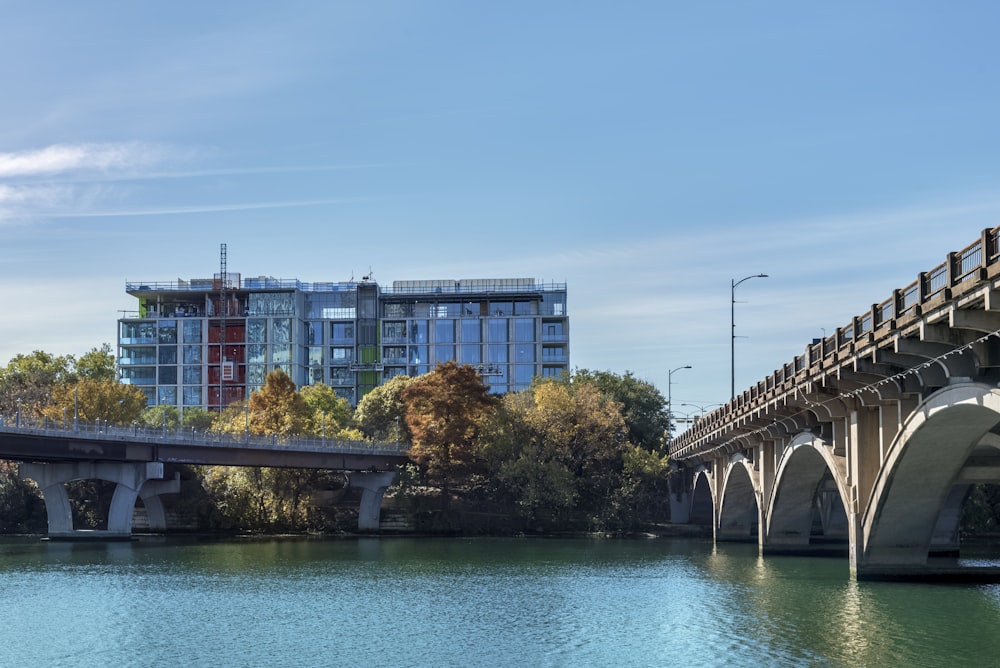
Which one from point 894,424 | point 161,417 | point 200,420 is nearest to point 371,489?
point 200,420

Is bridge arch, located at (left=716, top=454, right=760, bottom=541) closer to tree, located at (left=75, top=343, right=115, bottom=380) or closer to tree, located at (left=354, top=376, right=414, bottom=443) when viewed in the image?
tree, located at (left=354, top=376, right=414, bottom=443)

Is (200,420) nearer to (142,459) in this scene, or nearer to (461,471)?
(142,459)

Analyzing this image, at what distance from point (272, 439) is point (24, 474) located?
22202mm

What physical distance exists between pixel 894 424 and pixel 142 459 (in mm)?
73479

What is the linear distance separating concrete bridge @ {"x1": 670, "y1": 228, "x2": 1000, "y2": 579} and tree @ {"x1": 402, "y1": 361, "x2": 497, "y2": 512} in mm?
37958

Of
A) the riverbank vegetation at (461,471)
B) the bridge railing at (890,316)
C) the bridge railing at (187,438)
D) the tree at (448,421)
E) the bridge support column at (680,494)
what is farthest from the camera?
the bridge support column at (680,494)

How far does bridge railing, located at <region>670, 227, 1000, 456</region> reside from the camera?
34.8 m

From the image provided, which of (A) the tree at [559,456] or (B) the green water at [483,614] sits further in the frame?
(A) the tree at [559,456]

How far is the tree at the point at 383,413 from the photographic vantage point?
145 metres

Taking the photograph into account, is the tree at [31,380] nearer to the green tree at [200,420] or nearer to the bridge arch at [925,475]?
the green tree at [200,420]

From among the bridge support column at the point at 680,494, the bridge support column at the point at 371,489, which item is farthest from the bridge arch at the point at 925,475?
the bridge support column at the point at 371,489

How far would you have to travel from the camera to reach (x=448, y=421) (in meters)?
117

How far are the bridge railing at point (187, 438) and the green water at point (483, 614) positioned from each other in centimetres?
1996

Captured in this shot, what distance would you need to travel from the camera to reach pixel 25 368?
14812 cm
